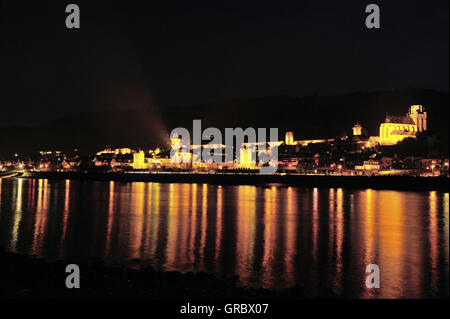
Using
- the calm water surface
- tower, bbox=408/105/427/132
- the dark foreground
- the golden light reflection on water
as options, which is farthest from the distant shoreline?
tower, bbox=408/105/427/132

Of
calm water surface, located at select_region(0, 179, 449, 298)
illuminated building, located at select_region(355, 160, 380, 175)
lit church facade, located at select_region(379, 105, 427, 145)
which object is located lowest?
calm water surface, located at select_region(0, 179, 449, 298)

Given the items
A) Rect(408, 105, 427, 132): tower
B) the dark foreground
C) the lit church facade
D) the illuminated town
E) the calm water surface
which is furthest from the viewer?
Rect(408, 105, 427, 132): tower

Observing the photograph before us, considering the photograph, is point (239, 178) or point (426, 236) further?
→ point (239, 178)

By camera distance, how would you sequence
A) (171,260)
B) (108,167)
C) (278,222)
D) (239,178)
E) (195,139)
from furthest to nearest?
(195,139) < (108,167) < (239,178) < (278,222) < (171,260)

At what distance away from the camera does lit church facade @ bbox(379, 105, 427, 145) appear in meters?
90.3

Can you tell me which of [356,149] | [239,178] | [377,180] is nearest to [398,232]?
[377,180]

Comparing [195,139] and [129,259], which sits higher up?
[195,139]

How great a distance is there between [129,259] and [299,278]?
16.7 ft

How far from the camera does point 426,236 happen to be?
18.6m

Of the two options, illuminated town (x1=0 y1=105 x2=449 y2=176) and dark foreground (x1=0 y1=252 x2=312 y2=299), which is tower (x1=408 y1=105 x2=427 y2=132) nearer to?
illuminated town (x1=0 y1=105 x2=449 y2=176)

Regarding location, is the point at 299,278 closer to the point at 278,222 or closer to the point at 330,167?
the point at 278,222

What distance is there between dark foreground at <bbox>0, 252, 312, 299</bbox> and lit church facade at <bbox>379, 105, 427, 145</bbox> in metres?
86.9

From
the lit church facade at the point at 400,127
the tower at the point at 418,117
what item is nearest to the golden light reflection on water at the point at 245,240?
the lit church facade at the point at 400,127

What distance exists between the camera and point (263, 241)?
1677 cm
